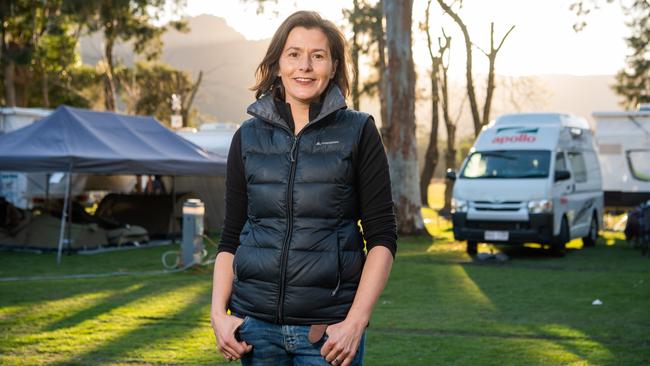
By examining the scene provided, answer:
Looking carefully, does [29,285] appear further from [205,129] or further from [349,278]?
[205,129]

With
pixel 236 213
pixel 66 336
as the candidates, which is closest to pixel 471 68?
pixel 66 336

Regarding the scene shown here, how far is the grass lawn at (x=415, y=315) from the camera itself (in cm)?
830

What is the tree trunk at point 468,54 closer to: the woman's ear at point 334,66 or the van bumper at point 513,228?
the van bumper at point 513,228

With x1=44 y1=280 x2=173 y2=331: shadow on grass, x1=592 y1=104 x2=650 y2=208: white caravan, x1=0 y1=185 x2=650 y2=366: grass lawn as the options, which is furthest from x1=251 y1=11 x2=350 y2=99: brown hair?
x1=592 y1=104 x2=650 y2=208: white caravan

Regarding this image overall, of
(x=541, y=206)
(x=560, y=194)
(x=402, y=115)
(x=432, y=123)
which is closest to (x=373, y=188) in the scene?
(x=541, y=206)

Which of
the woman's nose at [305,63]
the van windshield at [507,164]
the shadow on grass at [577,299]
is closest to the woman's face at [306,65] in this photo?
the woman's nose at [305,63]

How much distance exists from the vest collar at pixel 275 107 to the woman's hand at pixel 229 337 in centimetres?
65

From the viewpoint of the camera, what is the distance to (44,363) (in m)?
7.95

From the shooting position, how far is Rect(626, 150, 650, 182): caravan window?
26.8 m

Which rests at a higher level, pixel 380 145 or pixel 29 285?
pixel 380 145

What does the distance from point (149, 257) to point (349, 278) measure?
51.4 feet

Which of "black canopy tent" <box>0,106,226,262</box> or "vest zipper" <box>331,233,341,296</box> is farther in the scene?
"black canopy tent" <box>0,106,226,262</box>

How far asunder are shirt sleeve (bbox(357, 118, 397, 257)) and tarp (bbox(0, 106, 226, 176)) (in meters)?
14.9

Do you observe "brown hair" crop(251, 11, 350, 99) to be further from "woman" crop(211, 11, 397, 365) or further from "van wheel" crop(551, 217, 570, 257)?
"van wheel" crop(551, 217, 570, 257)
